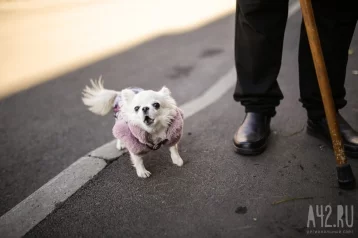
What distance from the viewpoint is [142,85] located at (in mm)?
4016

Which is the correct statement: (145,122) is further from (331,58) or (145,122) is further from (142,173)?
(331,58)

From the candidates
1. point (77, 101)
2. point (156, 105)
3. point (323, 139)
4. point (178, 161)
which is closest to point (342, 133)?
point (323, 139)

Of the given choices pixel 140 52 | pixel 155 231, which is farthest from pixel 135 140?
pixel 140 52

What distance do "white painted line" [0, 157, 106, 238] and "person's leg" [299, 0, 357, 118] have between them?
155 centimetres

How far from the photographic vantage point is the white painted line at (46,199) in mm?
1853

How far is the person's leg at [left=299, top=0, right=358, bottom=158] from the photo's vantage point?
194cm

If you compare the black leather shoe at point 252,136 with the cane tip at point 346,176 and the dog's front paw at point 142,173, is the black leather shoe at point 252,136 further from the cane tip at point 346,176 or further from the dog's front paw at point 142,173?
the dog's front paw at point 142,173

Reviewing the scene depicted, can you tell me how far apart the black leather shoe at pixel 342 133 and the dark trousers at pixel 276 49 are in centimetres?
9

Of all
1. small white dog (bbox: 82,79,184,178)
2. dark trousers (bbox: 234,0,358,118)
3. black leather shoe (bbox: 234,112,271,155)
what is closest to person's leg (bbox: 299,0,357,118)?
dark trousers (bbox: 234,0,358,118)

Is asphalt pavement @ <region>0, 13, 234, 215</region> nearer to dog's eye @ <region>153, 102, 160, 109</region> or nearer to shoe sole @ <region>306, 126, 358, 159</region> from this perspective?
dog's eye @ <region>153, 102, 160, 109</region>

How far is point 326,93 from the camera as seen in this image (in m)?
1.74

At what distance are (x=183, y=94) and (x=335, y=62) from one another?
1.97m

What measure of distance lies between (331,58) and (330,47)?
7 centimetres

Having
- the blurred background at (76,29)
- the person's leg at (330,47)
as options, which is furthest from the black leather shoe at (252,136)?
the blurred background at (76,29)
